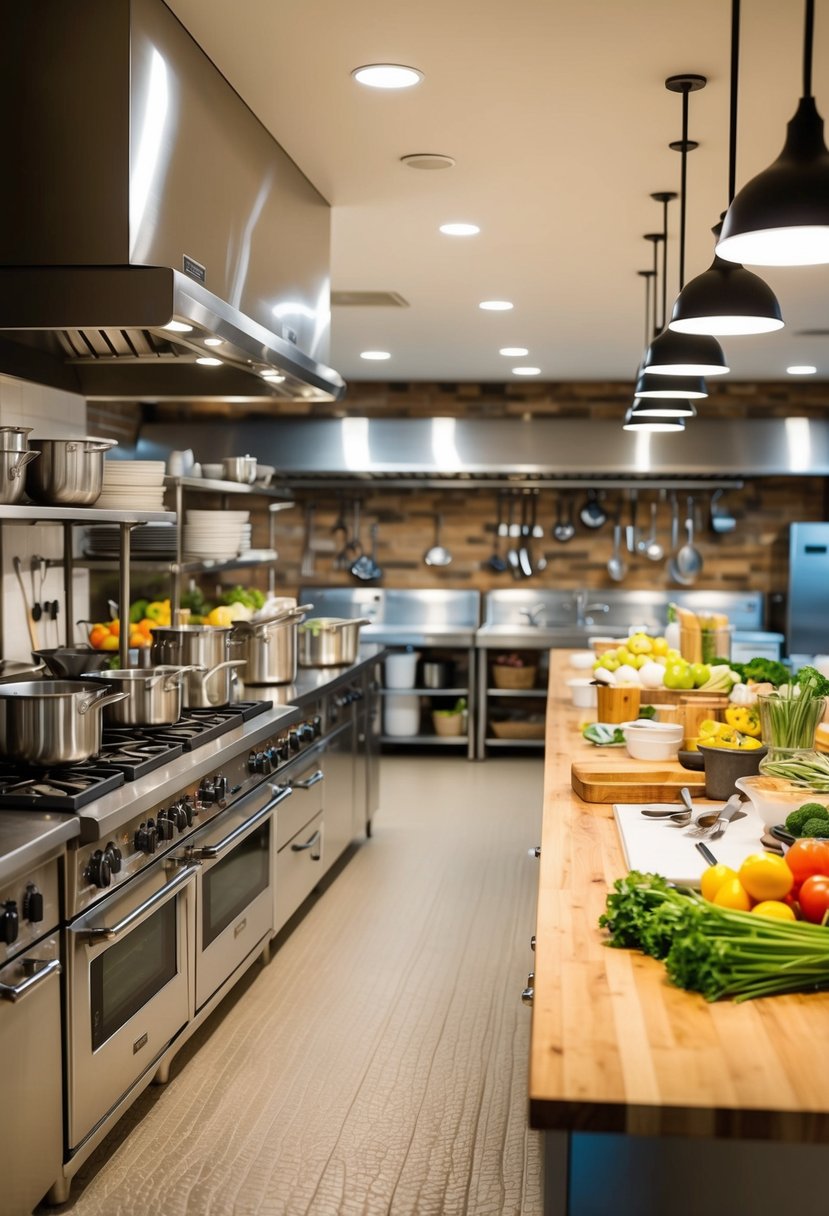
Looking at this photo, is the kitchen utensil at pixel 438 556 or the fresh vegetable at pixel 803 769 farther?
the kitchen utensil at pixel 438 556

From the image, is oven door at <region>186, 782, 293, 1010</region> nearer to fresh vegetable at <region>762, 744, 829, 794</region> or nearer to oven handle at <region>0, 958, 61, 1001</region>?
oven handle at <region>0, 958, 61, 1001</region>

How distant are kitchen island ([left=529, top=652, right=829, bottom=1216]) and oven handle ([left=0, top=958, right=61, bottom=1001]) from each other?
1027mm

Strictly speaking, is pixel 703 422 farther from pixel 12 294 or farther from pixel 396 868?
pixel 12 294

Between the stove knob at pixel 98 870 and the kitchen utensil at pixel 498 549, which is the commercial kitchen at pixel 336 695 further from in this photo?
the kitchen utensil at pixel 498 549

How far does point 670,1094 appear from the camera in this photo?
1.46m

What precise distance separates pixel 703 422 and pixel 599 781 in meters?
5.87

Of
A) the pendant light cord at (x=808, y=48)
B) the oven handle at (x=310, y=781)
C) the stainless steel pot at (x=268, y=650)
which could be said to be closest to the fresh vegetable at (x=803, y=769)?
the pendant light cord at (x=808, y=48)

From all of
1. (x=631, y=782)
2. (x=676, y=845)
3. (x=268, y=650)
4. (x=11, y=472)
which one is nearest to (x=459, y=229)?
(x=268, y=650)

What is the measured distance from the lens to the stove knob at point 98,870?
2680mm

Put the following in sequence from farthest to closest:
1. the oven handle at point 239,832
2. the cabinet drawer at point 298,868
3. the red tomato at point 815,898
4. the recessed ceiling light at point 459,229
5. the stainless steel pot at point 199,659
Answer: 1. the recessed ceiling light at point 459,229
2. the cabinet drawer at point 298,868
3. the stainless steel pot at point 199,659
4. the oven handle at point 239,832
5. the red tomato at point 815,898

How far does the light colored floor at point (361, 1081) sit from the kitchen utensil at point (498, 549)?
3.95 meters

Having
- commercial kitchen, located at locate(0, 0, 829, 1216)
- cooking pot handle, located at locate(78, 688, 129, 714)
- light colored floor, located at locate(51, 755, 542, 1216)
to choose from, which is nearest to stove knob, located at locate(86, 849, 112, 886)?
commercial kitchen, located at locate(0, 0, 829, 1216)

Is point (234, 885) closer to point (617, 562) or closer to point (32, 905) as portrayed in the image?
point (32, 905)

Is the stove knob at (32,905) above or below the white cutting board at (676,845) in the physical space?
below
